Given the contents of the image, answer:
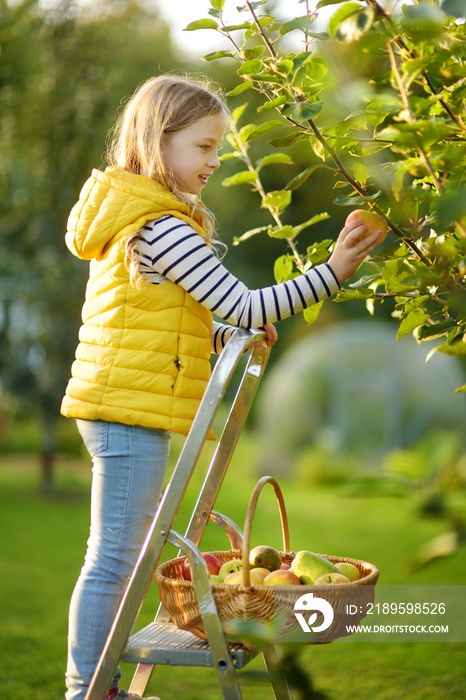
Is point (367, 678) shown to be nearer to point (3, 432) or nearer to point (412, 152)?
point (412, 152)

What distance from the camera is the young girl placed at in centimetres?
148

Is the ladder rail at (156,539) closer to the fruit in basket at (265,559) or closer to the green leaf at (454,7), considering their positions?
the fruit in basket at (265,559)

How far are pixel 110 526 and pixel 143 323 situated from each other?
1.34ft

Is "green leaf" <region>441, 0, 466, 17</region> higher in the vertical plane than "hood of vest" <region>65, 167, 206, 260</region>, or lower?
higher

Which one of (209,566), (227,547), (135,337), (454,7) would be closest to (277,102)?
(454,7)

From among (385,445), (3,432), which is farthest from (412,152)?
(3,432)

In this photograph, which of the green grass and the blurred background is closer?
the green grass

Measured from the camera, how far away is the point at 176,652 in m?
1.34

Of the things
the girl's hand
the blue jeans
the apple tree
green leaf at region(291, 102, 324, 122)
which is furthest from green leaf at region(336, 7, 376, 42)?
the blue jeans

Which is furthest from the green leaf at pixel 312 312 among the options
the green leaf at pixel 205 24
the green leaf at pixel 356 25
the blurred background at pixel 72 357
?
the blurred background at pixel 72 357

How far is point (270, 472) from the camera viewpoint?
6.98 m

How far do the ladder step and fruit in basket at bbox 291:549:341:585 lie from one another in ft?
0.50

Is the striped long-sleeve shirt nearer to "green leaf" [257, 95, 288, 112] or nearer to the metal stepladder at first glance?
the metal stepladder

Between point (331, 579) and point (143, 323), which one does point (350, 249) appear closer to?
point (143, 323)
